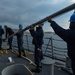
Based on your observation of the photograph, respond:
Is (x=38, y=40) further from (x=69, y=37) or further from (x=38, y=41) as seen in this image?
(x=69, y=37)

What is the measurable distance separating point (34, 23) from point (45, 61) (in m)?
1.58

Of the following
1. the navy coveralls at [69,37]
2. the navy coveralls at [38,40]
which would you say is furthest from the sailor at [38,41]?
the navy coveralls at [69,37]

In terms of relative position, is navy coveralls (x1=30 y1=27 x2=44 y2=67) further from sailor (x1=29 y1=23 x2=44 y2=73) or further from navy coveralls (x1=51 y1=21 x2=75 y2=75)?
navy coveralls (x1=51 y1=21 x2=75 y2=75)

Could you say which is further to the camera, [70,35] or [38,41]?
[38,41]

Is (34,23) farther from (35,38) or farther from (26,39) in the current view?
(26,39)

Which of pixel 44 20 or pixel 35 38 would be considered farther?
pixel 35 38

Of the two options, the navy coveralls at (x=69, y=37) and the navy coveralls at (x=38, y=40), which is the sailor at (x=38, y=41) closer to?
the navy coveralls at (x=38, y=40)

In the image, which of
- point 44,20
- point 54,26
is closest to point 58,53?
point 44,20

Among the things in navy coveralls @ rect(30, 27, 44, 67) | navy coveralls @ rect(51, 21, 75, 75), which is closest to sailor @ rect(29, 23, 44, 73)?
navy coveralls @ rect(30, 27, 44, 67)

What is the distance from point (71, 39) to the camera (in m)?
4.49

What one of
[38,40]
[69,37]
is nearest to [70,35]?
[69,37]

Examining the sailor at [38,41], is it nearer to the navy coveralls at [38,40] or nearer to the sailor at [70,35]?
the navy coveralls at [38,40]

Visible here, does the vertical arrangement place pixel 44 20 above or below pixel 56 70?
above

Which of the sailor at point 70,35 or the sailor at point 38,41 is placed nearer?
the sailor at point 70,35
